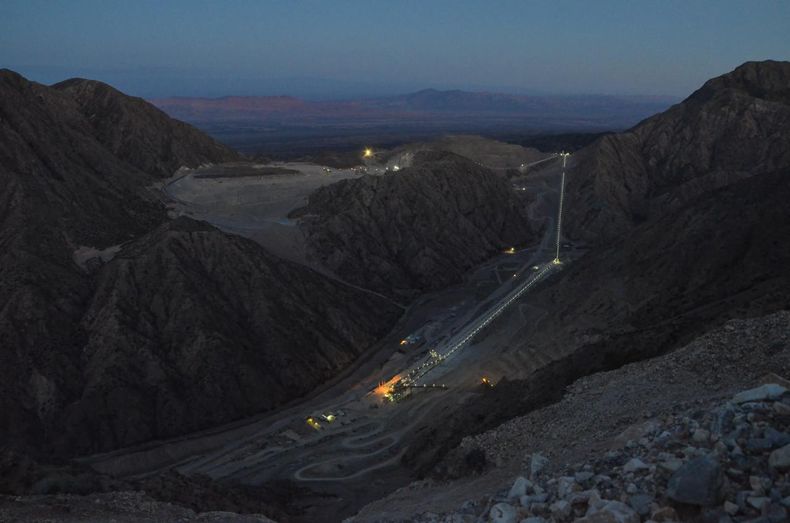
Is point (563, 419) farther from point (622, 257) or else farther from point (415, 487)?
point (622, 257)

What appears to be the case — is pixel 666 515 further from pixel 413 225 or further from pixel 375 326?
pixel 413 225

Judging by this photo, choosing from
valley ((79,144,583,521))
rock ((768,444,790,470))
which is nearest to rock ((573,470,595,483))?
rock ((768,444,790,470))

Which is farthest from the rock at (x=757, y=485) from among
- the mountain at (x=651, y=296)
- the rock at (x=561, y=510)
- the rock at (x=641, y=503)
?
the mountain at (x=651, y=296)

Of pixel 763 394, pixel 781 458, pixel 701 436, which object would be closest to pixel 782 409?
pixel 763 394

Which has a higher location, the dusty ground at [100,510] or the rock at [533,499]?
the rock at [533,499]

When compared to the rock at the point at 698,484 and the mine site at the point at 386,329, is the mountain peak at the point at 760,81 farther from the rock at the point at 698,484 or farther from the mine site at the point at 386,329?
the rock at the point at 698,484

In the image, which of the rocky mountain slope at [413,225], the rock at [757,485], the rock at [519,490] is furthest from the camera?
the rocky mountain slope at [413,225]
